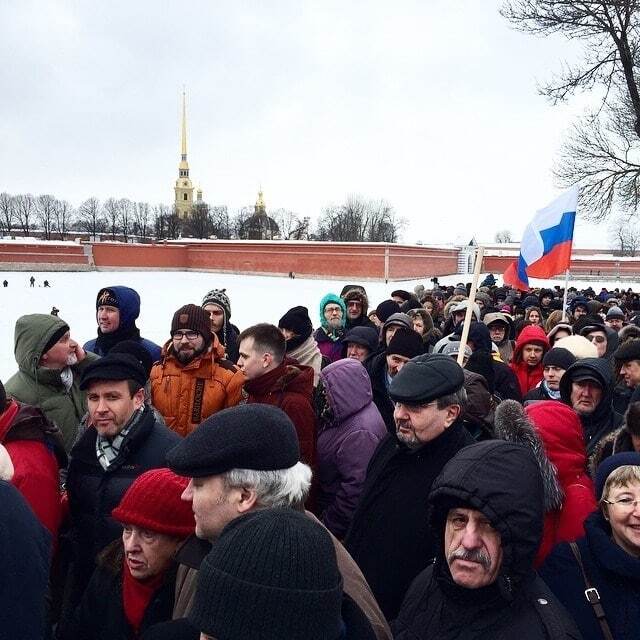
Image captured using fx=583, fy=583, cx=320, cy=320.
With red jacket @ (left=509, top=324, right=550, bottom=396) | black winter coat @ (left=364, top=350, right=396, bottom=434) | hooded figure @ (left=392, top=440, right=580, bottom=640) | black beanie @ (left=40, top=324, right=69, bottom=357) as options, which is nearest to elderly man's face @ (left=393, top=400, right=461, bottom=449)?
hooded figure @ (left=392, top=440, right=580, bottom=640)

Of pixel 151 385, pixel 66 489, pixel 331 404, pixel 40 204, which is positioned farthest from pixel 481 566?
pixel 40 204

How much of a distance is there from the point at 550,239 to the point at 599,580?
5.00 m

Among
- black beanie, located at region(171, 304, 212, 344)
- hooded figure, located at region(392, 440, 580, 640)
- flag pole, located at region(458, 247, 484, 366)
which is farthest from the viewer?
flag pole, located at region(458, 247, 484, 366)

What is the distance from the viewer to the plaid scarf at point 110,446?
8.23ft

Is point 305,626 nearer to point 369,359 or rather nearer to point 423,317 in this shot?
point 369,359

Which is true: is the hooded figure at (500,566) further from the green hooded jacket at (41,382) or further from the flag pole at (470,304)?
the green hooded jacket at (41,382)

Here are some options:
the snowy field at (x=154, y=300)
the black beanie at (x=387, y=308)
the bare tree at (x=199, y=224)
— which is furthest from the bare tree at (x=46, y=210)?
the black beanie at (x=387, y=308)

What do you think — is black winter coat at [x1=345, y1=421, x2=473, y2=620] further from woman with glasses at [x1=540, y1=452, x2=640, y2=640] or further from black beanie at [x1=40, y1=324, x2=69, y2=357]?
black beanie at [x1=40, y1=324, x2=69, y2=357]

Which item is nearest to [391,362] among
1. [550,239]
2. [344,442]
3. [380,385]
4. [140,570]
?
[380,385]

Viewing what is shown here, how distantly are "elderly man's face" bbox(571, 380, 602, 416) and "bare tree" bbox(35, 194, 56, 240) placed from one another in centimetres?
9840

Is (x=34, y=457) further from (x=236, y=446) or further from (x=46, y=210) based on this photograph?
(x=46, y=210)

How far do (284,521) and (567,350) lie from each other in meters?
3.69

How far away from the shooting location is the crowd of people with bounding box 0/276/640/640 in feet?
4.21

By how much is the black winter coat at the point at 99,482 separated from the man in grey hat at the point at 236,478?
Answer: 2.76 ft
